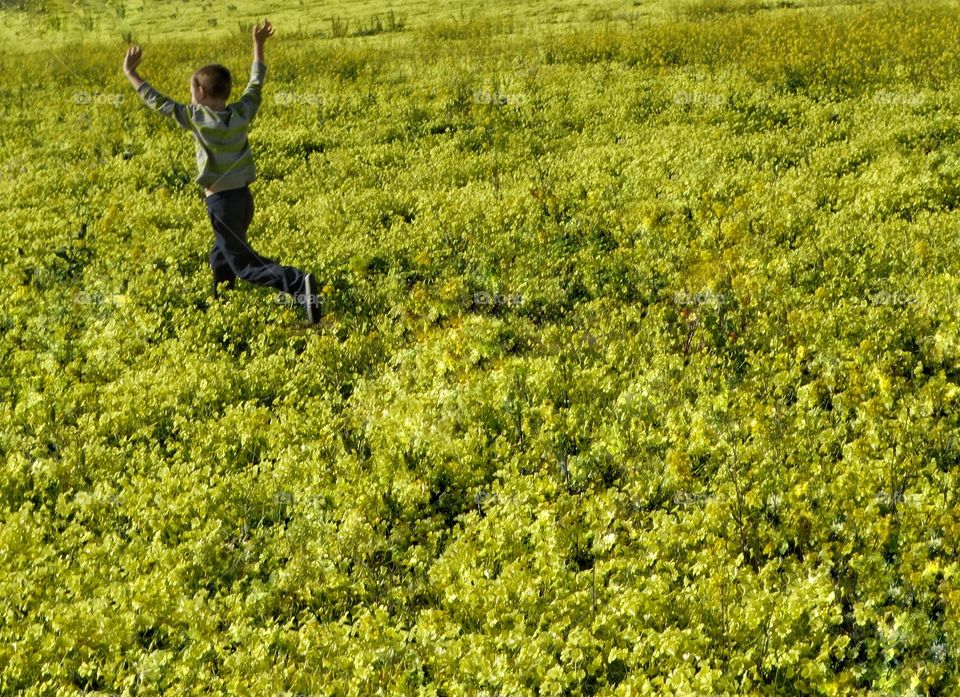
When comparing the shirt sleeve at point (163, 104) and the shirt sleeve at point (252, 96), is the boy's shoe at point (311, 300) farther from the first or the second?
the shirt sleeve at point (163, 104)

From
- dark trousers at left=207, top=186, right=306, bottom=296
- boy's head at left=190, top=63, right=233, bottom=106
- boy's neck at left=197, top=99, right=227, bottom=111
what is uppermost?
boy's head at left=190, top=63, right=233, bottom=106

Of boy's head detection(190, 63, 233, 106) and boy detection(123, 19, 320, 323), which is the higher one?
boy's head detection(190, 63, 233, 106)

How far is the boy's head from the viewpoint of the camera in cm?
933

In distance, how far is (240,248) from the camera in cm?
1033

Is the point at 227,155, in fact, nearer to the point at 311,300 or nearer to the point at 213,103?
the point at 213,103

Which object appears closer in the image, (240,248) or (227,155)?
(227,155)

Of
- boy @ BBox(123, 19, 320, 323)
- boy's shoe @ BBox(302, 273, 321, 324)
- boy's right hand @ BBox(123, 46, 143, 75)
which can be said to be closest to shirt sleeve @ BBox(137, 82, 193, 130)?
boy @ BBox(123, 19, 320, 323)

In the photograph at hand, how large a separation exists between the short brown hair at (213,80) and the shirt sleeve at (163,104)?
0.31m

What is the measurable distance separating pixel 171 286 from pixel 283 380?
114 inches

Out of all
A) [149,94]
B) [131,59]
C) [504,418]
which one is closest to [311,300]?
[149,94]

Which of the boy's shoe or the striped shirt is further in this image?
the boy's shoe

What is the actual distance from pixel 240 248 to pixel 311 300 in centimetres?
109

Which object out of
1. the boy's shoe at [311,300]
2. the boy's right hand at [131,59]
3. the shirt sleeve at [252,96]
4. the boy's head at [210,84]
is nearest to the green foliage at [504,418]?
the boy's shoe at [311,300]

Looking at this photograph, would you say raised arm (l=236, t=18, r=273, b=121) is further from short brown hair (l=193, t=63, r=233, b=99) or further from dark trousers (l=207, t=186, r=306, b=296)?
dark trousers (l=207, t=186, r=306, b=296)
